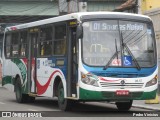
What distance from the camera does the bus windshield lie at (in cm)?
1567

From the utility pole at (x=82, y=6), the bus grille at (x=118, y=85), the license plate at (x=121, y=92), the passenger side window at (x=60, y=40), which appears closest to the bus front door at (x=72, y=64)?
the passenger side window at (x=60, y=40)

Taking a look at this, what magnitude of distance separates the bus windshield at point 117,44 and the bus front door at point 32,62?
4420 millimetres

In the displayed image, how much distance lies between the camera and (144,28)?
647 inches

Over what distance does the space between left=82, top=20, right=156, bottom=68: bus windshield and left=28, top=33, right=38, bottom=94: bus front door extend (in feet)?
14.5

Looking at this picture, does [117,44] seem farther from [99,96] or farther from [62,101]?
[62,101]

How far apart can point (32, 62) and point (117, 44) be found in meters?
5.09

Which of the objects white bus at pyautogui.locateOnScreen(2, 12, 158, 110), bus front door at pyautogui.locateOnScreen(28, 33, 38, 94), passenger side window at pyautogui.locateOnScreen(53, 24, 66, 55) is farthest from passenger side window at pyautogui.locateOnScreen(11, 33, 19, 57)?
passenger side window at pyautogui.locateOnScreen(53, 24, 66, 55)

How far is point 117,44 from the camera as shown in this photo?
15.9 meters

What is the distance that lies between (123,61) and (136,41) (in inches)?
34.1

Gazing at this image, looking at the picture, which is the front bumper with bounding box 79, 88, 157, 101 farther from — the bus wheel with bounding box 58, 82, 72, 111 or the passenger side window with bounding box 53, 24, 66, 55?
the passenger side window with bounding box 53, 24, 66, 55

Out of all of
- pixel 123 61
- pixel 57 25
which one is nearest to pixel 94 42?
pixel 123 61

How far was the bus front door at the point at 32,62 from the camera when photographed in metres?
19.7

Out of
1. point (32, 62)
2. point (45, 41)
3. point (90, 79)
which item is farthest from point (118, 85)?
point (32, 62)

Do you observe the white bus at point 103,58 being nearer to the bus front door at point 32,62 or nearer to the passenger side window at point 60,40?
the passenger side window at point 60,40
